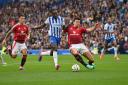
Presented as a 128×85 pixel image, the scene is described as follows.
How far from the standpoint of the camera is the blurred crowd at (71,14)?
135 ft

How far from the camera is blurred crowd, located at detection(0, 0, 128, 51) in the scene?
1617 inches

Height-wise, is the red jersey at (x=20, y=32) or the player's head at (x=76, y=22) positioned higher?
the player's head at (x=76, y=22)

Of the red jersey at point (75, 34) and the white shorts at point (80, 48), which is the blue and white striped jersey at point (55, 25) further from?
the white shorts at point (80, 48)

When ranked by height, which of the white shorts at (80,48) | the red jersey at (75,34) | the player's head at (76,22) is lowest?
the white shorts at (80,48)

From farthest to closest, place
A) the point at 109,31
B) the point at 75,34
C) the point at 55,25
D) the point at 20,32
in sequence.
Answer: the point at 109,31 < the point at 20,32 < the point at 55,25 < the point at 75,34

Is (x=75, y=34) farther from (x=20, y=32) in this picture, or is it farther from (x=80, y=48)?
(x=20, y=32)

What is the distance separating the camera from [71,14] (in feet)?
139

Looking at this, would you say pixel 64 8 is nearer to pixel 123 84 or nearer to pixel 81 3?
pixel 81 3

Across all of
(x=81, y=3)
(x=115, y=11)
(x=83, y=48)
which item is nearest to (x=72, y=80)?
(x=83, y=48)

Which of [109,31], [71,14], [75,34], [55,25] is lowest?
[109,31]

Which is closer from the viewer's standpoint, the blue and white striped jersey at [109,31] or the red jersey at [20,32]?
the red jersey at [20,32]

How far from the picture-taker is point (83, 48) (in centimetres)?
2064

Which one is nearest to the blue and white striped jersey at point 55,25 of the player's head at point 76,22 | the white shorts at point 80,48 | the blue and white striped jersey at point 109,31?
the player's head at point 76,22

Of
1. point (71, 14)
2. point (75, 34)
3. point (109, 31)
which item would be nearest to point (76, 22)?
point (75, 34)
